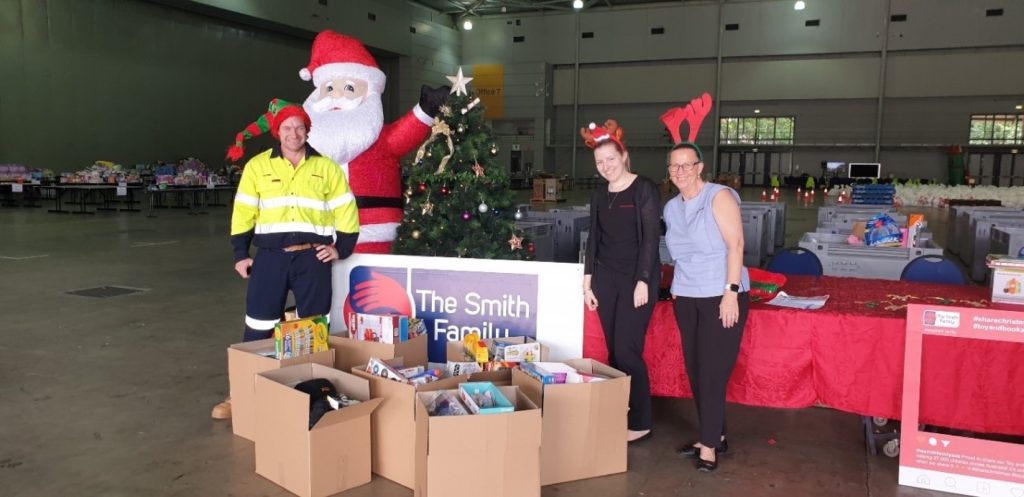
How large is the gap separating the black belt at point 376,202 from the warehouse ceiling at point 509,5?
2900 centimetres

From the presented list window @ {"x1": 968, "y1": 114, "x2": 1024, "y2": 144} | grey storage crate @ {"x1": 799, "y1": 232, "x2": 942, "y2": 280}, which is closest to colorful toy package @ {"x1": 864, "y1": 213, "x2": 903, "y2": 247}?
grey storage crate @ {"x1": 799, "y1": 232, "x2": 942, "y2": 280}

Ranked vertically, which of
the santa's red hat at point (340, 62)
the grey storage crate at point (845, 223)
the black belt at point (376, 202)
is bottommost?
the grey storage crate at point (845, 223)

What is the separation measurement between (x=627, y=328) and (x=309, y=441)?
1.50 m

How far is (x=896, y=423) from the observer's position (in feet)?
11.4

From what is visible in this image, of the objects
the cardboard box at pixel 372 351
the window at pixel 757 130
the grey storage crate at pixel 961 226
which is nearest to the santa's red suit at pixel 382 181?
the cardboard box at pixel 372 351

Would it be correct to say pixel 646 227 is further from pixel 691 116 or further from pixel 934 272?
pixel 934 272

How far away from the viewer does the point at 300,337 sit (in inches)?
131

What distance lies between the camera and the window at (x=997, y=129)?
2877 centimetres

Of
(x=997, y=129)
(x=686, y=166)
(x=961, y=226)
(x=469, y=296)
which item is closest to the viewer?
(x=686, y=166)

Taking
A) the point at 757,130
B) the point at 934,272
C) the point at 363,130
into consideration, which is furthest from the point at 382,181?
the point at 757,130

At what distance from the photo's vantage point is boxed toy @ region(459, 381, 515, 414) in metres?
2.61

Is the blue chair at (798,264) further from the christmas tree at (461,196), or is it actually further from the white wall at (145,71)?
the white wall at (145,71)

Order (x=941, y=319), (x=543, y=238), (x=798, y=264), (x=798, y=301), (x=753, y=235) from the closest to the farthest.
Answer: (x=941, y=319), (x=798, y=301), (x=798, y=264), (x=543, y=238), (x=753, y=235)

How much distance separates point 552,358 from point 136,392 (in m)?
2.54
